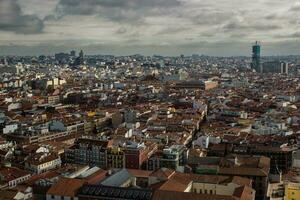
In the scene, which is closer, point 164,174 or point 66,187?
point 66,187

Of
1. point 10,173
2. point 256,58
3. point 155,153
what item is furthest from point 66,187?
point 256,58

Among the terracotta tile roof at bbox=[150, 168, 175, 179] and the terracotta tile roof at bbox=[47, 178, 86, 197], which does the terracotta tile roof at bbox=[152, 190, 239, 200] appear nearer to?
the terracotta tile roof at bbox=[150, 168, 175, 179]

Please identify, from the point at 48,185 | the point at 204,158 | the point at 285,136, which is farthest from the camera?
the point at 285,136

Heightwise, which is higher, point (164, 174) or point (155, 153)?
point (164, 174)

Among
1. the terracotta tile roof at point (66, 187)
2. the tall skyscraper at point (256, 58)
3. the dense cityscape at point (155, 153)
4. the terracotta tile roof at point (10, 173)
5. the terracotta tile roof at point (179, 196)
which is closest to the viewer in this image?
the terracotta tile roof at point (179, 196)

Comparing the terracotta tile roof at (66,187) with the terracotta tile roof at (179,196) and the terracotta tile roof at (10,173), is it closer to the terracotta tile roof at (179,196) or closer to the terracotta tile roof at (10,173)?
the terracotta tile roof at (179,196)

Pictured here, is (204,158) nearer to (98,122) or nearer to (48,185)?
(48,185)

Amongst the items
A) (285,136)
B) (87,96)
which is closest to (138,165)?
(285,136)

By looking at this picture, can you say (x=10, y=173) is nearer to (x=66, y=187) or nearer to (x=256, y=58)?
(x=66, y=187)

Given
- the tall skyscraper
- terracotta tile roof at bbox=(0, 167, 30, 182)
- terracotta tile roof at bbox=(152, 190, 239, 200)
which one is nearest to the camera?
terracotta tile roof at bbox=(152, 190, 239, 200)

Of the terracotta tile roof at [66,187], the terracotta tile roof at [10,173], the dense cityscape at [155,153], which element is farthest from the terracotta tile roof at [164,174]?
the terracotta tile roof at [10,173]

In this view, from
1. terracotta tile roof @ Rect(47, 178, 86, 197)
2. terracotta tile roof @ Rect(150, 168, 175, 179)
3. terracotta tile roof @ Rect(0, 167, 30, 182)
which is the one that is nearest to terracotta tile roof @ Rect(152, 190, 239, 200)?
terracotta tile roof @ Rect(150, 168, 175, 179)
